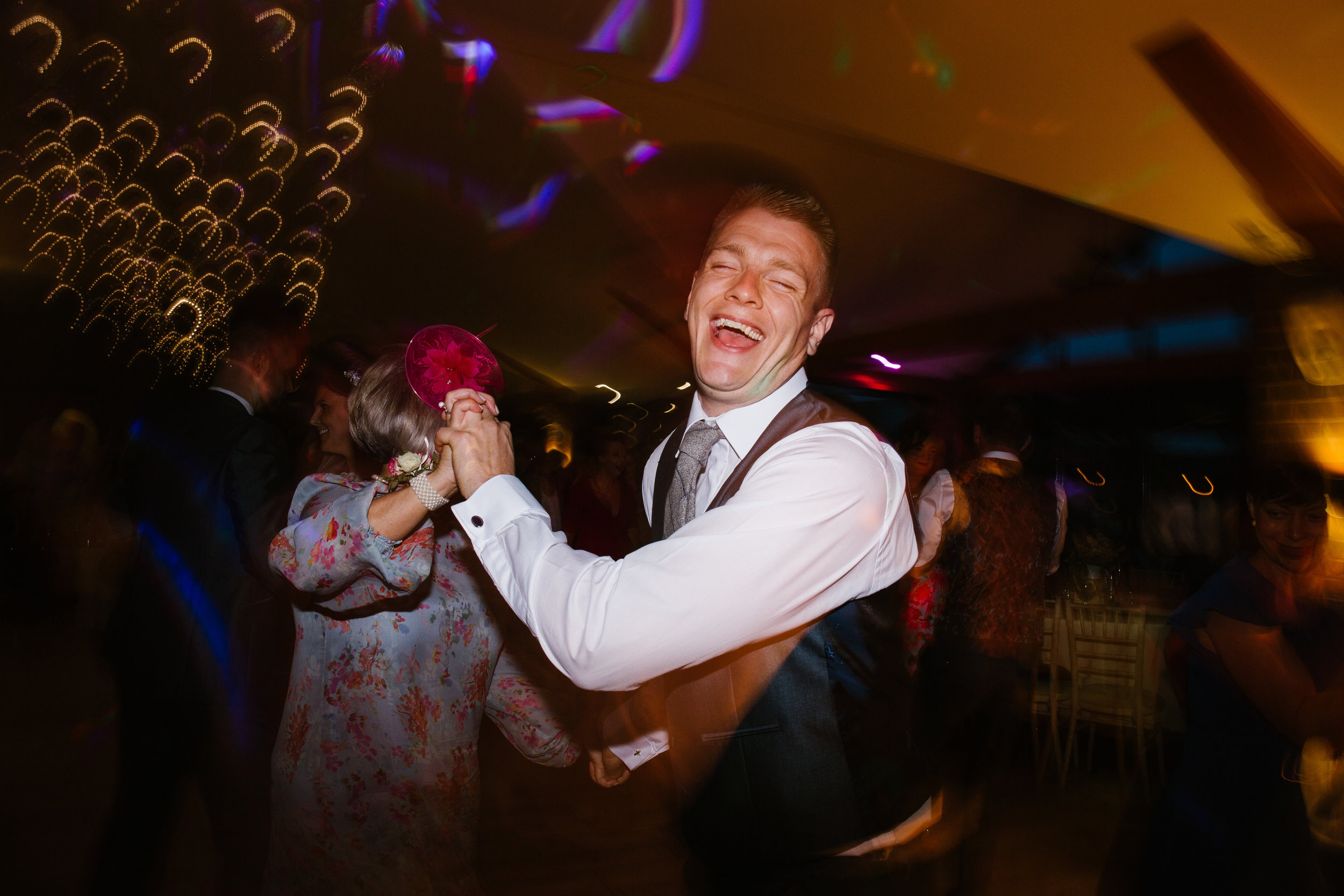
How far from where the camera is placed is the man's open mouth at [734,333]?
3.71 feet

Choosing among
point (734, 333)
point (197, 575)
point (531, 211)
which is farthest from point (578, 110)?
point (734, 333)

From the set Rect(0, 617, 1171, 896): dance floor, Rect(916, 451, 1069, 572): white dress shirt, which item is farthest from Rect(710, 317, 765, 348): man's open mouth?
Rect(0, 617, 1171, 896): dance floor

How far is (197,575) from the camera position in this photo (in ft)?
5.71

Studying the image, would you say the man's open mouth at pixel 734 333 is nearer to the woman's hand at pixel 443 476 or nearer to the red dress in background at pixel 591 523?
the woman's hand at pixel 443 476

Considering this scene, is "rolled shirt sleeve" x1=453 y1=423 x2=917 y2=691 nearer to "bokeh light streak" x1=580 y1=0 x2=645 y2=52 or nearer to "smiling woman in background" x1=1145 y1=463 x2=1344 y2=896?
"smiling woman in background" x1=1145 y1=463 x2=1344 y2=896

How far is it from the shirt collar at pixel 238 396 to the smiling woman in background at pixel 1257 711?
2.14m

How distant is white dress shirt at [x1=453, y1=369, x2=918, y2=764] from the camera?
0.87 metres

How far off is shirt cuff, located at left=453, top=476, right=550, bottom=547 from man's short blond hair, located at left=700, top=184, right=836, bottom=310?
50 centimetres

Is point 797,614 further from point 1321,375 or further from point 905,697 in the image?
point 1321,375

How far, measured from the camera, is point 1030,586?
2.79 meters

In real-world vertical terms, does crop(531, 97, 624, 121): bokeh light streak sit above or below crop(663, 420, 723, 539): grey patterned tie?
above

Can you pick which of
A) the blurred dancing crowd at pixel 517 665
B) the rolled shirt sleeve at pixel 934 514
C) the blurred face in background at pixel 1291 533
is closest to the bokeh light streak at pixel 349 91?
the blurred dancing crowd at pixel 517 665

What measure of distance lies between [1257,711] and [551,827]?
250cm

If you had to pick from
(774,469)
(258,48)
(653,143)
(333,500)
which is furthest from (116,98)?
(774,469)
